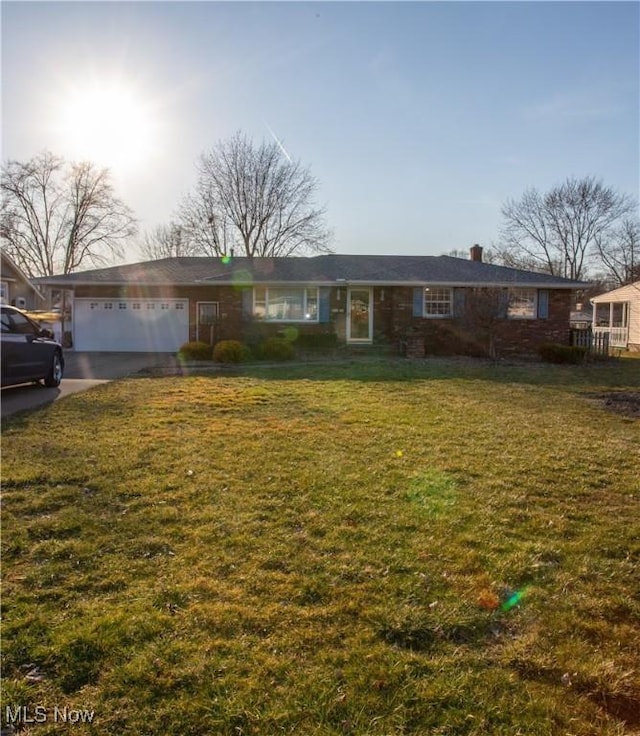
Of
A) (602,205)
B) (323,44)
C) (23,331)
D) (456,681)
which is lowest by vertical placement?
(456,681)

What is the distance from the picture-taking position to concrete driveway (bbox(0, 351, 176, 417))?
8.60 m

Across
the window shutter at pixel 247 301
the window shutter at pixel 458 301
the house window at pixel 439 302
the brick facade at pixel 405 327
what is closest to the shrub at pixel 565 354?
the brick facade at pixel 405 327

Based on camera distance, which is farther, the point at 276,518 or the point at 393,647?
the point at 276,518

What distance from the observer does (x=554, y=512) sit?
4.04m

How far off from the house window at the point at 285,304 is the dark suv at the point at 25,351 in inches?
376

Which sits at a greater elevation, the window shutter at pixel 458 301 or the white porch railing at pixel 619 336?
the window shutter at pixel 458 301

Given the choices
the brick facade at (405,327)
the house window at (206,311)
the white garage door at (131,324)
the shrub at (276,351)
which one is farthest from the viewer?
the white garage door at (131,324)

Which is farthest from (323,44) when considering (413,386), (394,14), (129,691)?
(129,691)

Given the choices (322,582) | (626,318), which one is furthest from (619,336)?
(322,582)

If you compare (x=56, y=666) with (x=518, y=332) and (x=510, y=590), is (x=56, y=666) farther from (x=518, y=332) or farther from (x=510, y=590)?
(x=518, y=332)

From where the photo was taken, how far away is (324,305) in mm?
18766

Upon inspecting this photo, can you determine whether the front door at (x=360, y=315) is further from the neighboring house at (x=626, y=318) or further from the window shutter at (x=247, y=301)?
the neighboring house at (x=626, y=318)

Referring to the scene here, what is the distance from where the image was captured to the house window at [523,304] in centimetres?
1862

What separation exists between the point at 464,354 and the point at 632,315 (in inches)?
569
